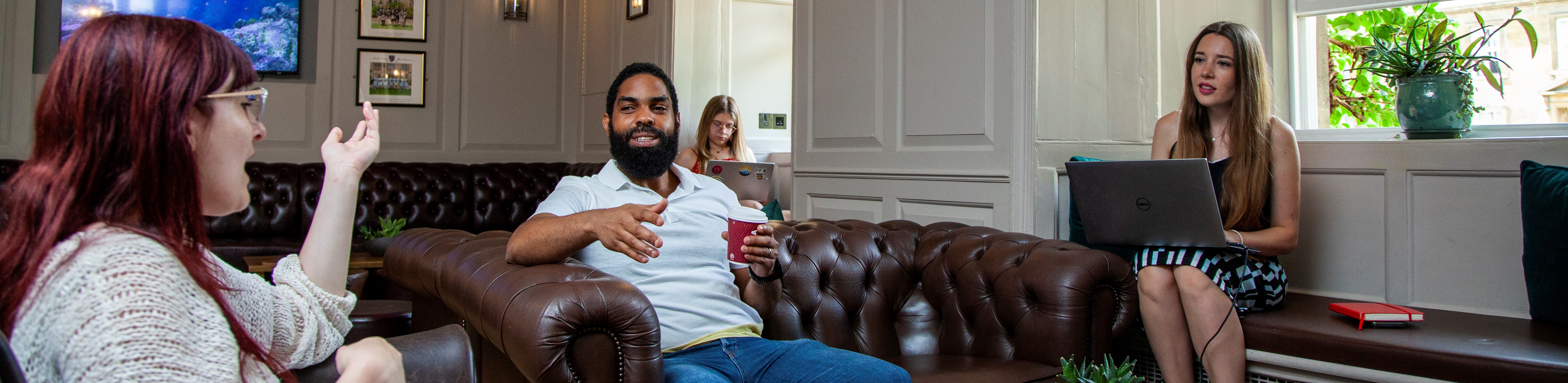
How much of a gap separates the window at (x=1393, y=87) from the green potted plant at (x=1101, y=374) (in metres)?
1.67

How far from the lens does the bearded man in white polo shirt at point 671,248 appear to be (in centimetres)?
155

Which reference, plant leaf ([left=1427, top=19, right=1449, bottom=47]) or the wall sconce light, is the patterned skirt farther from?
the wall sconce light

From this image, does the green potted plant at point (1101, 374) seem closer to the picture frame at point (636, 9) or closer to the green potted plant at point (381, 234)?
the green potted plant at point (381, 234)

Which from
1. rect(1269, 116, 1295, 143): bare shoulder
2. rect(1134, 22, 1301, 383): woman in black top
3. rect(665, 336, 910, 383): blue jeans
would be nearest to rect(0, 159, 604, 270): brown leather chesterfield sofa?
rect(665, 336, 910, 383): blue jeans

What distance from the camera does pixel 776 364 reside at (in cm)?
168

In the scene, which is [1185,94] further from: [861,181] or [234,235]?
[234,235]

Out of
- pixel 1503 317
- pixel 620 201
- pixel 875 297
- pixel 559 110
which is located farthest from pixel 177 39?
pixel 559 110

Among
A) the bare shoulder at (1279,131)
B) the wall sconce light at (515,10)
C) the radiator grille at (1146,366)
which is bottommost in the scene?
the radiator grille at (1146,366)

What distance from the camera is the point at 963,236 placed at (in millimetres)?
2180

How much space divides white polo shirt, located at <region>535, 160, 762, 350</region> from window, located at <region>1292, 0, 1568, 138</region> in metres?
2.15

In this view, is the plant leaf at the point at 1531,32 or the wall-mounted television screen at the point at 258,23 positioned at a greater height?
the wall-mounted television screen at the point at 258,23

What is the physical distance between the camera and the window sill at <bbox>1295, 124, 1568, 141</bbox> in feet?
8.41

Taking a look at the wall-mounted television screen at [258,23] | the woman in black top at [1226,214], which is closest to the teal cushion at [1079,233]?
the woman in black top at [1226,214]

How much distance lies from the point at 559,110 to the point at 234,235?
7.06 ft
